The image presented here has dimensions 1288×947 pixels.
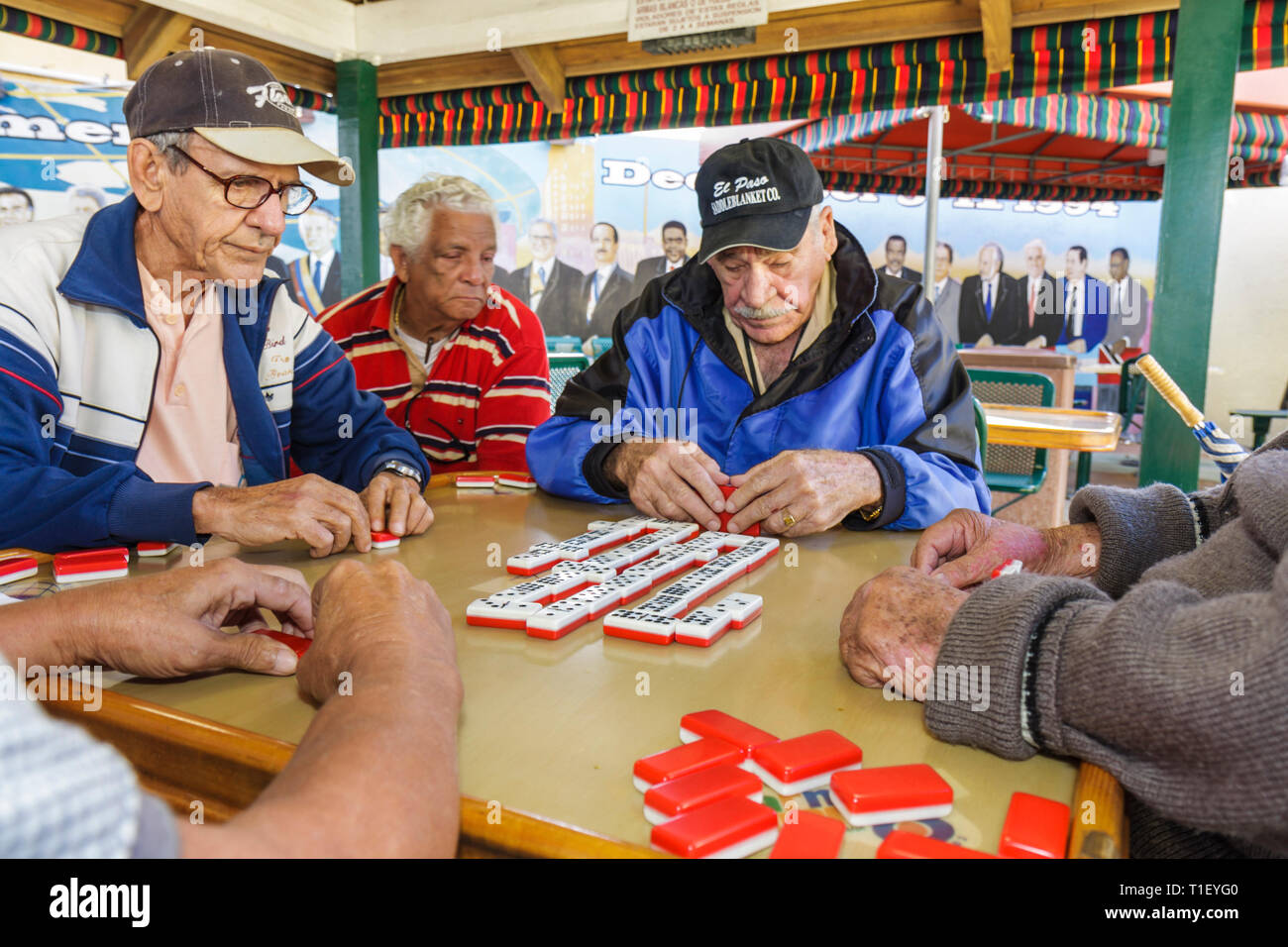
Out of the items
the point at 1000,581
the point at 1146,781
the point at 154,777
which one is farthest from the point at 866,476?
the point at 154,777

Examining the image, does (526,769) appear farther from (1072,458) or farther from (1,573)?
(1072,458)

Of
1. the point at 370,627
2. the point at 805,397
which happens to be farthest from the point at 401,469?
the point at 370,627

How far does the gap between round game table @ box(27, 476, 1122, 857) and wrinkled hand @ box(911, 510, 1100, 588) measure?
8.6 inches

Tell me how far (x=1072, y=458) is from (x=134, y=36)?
8663 mm

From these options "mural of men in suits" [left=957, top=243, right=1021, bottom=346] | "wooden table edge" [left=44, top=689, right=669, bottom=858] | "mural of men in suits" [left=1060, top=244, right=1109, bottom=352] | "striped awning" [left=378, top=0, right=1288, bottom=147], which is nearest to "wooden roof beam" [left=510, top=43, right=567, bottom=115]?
"striped awning" [left=378, top=0, right=1288, bottom=147]

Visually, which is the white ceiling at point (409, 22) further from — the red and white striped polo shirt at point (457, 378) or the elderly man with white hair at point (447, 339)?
the red and white striped polo shirt at point (457, 378)

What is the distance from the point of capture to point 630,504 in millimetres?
2057

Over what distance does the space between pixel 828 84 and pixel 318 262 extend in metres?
7.68

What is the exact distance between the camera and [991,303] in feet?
41.6

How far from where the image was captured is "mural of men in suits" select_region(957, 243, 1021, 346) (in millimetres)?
12500

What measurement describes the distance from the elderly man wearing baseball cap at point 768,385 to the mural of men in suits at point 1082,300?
11669 millimetres

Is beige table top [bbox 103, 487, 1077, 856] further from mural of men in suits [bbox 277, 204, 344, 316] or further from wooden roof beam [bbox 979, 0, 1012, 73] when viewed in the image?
mural of men in suits [bbox 277, 204, 344, 316]

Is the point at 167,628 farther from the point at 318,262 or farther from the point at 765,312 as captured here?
the point at 318,262

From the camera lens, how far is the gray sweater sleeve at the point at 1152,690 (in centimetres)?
68
